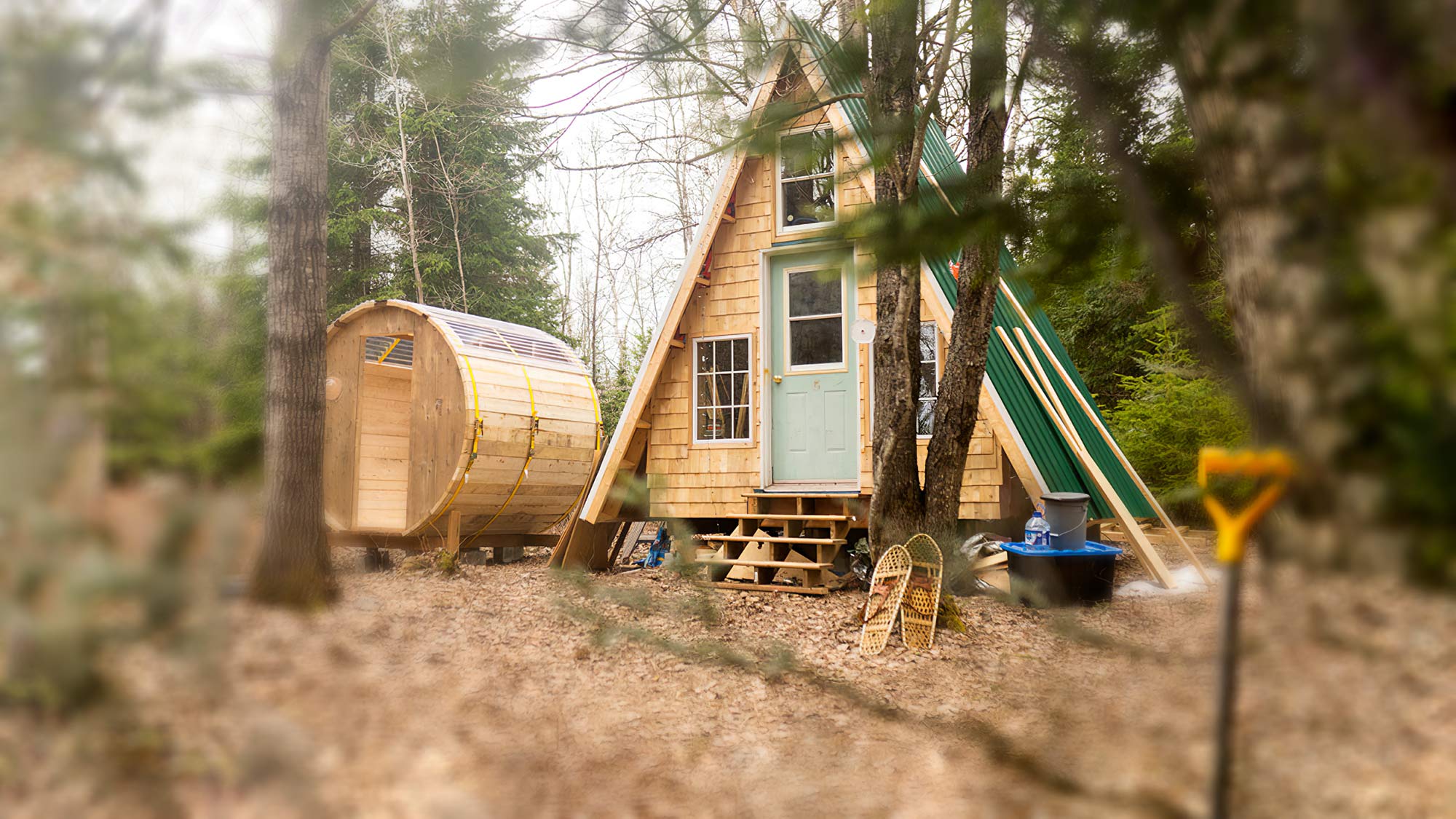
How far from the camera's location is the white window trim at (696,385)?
29.0ft

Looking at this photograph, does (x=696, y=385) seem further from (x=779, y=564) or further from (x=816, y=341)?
(x=779, y=564)

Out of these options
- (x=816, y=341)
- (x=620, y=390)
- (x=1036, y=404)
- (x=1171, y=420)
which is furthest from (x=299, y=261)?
(x=620, y=390)

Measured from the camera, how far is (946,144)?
11.0 metres

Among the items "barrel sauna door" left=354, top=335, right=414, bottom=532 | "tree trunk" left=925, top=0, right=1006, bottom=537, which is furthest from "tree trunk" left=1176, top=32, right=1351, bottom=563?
"barrel sauna door" left=354, top=335, right=414, bottom=532

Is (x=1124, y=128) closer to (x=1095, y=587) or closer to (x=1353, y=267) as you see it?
(x=1353, y=267)

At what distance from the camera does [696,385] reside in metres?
9.09

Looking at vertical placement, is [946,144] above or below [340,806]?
above

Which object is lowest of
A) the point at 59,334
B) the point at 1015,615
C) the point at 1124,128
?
the point at 1015,615

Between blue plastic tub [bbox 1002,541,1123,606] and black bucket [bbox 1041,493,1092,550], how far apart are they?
79 mm

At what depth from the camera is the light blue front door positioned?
8.59 m

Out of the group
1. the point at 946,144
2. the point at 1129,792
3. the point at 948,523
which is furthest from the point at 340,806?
the point at 946,144

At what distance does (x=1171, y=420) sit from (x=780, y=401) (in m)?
4.80

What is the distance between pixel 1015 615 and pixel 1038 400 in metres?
2.83

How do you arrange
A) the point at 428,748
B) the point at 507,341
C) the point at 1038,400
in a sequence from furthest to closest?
the point at 507,341
the point at 1038,400
the point at 428,748
